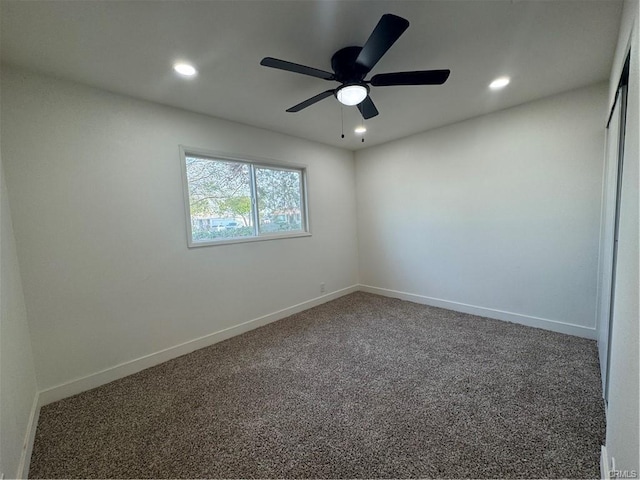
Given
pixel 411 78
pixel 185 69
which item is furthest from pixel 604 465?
pixel 185 69

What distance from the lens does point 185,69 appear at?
2.01m

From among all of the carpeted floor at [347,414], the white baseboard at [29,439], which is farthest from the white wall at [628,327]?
the white baseboard at [29,439]

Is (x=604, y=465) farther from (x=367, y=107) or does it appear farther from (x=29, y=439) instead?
(x=29, y=439)

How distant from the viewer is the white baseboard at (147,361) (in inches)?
82.0

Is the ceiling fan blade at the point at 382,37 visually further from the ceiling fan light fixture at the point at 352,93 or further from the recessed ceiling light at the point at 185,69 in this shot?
the recessed ceiling light at the point at 185,69

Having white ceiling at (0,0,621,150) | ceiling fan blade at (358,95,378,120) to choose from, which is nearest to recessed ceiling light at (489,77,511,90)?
white ceiling at (0,0,621,150)

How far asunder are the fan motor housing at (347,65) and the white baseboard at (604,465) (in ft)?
8.06

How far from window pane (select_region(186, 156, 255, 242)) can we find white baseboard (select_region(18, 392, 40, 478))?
1.67 metres

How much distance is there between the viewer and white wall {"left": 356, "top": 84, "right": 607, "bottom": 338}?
2.64 m

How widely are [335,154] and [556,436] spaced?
3.90m

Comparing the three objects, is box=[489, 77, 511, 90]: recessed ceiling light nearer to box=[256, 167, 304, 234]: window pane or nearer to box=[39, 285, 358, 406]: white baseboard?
box=[256, 167, 304, 234]: window pane

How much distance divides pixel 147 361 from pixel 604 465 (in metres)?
3.23

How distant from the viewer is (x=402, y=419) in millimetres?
1721

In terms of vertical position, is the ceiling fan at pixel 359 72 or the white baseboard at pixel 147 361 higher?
the ceiling fan at pixel 359 72
